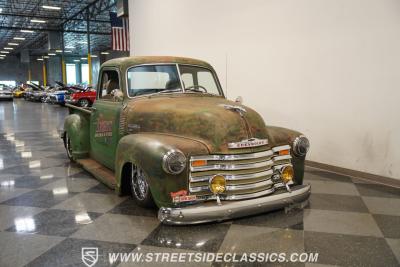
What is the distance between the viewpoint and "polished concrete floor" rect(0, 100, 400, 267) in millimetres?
2752

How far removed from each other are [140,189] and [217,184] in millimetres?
907

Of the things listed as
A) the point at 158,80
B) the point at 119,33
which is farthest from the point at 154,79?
the point at 119,33

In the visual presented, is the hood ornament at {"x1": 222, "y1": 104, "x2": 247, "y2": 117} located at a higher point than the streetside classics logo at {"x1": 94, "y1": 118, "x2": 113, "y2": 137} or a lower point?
higher

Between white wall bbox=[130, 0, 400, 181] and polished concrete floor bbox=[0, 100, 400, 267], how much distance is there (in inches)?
27.6

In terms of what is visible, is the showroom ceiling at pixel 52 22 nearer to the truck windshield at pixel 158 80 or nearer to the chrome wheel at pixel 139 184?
the truck windshield at pixel 158 80

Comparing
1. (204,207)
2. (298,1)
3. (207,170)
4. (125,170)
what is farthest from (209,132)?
(298,1)

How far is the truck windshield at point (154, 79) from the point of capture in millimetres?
4239

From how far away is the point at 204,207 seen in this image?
2.96 metres

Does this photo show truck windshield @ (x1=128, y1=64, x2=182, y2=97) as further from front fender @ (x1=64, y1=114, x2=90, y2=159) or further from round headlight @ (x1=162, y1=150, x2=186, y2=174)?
front fender @ (x1=64, y1=114, x2=90, y2=159)

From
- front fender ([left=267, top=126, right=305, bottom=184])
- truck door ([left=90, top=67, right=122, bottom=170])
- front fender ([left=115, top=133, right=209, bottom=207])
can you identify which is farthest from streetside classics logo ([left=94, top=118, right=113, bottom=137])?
front fender ([left=267, top=126, right=305, bottom=184])

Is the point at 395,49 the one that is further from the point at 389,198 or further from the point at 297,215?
the point at 297,215

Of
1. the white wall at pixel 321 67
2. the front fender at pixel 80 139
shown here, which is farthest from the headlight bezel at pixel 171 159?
the white wall at pixel 321 67

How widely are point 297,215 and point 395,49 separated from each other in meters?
2.49

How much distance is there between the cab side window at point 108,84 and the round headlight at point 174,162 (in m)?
1.66
